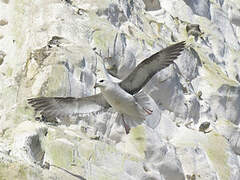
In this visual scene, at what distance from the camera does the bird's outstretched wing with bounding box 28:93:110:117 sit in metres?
8.22

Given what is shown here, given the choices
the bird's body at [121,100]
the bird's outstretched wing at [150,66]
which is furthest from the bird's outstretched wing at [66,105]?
the bird's outstretched wing at [150,66]

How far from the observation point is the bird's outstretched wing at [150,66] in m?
7.70

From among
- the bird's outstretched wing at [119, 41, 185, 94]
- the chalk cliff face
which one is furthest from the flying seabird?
the chalk cliff face

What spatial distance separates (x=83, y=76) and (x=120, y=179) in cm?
343

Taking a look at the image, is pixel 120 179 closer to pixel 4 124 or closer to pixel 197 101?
pixel 4 124

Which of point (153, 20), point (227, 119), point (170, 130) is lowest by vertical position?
point (227, 119)

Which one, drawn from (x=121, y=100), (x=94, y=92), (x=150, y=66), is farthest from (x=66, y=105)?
(x=94, y=92)

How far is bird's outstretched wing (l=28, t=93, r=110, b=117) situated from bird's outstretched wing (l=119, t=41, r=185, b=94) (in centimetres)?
57

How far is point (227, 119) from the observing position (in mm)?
15867

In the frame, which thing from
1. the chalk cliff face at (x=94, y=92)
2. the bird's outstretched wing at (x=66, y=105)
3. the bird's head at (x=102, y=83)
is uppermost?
the bird's head at (x=102, y=83)

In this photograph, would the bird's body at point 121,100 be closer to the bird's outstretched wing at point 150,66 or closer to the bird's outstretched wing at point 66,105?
the bird's outstretched wing at point 150,66

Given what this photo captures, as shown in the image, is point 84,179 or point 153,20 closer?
point 84,179

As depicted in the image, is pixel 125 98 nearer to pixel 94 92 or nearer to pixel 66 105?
pixel 66 105

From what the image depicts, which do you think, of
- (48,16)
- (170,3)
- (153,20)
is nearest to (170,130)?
(48,16)
